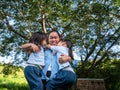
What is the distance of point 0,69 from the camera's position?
53.9 feet

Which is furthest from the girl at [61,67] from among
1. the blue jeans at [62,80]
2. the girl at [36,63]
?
the girl at [36,63]

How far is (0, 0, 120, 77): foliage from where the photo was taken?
13555 millimetres

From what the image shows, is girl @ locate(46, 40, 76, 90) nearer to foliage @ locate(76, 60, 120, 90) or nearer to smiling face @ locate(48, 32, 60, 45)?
smiling face @ locate(48, 32, 60, 45)

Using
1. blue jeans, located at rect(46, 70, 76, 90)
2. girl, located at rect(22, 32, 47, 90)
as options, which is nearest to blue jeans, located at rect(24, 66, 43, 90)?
girl, located at rect(22, 32, 47, 90)

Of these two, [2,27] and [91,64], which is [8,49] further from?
[91,64]

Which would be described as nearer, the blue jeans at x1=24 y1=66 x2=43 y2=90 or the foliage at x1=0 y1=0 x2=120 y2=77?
the blue jeans at x1=24 y1=66 x2=43 y2=90

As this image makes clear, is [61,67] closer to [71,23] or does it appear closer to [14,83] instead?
[71,23]

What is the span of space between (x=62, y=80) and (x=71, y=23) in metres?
9.73

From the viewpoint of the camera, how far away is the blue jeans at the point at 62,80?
14.9 feet

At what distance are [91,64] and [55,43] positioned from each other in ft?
34.5

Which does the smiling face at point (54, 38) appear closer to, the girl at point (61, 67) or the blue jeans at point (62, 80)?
the girl at point (61, 67)

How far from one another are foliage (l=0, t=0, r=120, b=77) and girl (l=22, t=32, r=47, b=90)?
842cm

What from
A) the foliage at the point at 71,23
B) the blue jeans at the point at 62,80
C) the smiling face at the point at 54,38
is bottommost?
the blue jeans at the point at 62,80

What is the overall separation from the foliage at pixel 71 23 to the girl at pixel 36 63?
27.6 ft
